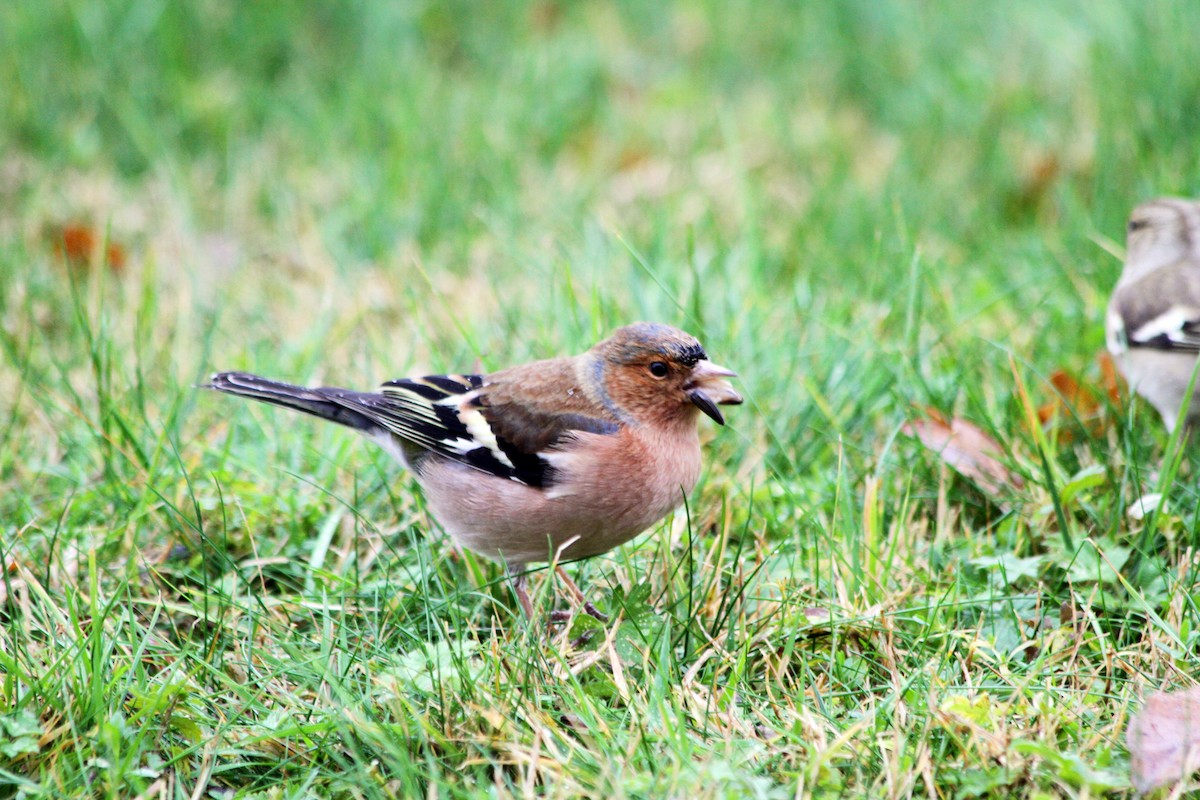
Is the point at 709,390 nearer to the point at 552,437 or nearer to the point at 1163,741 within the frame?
the point at 552,437

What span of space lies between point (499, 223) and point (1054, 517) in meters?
2.91

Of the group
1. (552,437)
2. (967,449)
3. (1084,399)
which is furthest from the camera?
(1084,399)

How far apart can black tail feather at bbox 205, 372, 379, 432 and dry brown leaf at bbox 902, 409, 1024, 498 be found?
167 cm

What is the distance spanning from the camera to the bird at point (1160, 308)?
399 centimetres

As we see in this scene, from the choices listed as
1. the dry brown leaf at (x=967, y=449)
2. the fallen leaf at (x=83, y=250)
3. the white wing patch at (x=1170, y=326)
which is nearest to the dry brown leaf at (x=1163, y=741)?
the dry brown leaf at (x=967, y=449)

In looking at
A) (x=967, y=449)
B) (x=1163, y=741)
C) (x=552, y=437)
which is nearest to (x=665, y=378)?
(x=552, y=437)

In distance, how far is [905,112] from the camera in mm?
6613

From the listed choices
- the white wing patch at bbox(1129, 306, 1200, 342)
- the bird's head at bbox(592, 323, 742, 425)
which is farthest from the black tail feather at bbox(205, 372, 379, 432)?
the white wing patch at bbox(1129, 306, 1200, 342)

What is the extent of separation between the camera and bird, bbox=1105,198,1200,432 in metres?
3.99

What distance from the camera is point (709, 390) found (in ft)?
11.4

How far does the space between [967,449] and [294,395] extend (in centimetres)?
199

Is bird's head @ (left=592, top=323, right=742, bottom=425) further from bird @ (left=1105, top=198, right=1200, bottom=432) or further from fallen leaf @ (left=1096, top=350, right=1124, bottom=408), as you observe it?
fallen leaf @ (left=1096, top=350, right=1124, bottom=408)

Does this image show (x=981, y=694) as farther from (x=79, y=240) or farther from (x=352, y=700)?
(x=79, y=240)

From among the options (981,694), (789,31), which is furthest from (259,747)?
(789,31)
